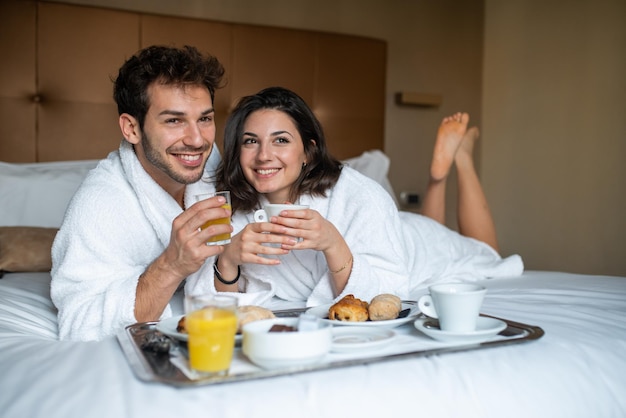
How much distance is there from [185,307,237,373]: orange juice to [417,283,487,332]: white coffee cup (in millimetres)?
365

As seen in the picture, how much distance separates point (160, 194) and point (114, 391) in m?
0.84

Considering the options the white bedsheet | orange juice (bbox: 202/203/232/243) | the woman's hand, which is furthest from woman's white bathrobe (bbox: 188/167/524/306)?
the white bedsheet

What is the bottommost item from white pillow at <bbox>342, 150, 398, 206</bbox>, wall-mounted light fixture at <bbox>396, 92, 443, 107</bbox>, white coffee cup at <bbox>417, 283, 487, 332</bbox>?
white coffee cup at <bbox>417, 283, 487, 332</bbox>

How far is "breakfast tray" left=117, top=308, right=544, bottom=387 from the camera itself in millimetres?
848

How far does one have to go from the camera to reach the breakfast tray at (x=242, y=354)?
2.78 ft

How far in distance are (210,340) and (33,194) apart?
5.81ft

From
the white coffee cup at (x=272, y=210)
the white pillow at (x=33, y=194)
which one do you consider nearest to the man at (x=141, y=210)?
the white coffee cup at (x=272, y=210)

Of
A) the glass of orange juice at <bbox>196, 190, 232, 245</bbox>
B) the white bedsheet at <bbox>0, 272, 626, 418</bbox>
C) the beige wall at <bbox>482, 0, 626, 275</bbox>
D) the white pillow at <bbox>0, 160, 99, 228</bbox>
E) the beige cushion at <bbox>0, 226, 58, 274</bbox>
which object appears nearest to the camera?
the white bedsheet at <bbox>0, 272, 626, 418</bbox>

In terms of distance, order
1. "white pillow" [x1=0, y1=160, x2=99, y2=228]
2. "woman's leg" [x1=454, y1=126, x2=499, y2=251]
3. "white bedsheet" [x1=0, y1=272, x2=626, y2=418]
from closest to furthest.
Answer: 1. "white bedsheet" [x1=0, y1=272, x2=626, y2=418]
2. "white pillow" [x1=0, y1=160, x2=99, y2=228]
3. "woman's leg" [x1=454, y1=126, x2=499, y2=251]

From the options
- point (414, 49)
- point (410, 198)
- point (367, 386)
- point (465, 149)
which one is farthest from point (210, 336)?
point (414, 49)

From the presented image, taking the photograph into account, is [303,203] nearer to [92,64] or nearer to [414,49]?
[92,64]

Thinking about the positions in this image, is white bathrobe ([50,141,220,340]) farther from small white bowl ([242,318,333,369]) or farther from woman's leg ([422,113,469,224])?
woman's leg ([422,113,469,224])

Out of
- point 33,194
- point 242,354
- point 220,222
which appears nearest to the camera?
point 242,354

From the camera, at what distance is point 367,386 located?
2.86ft
